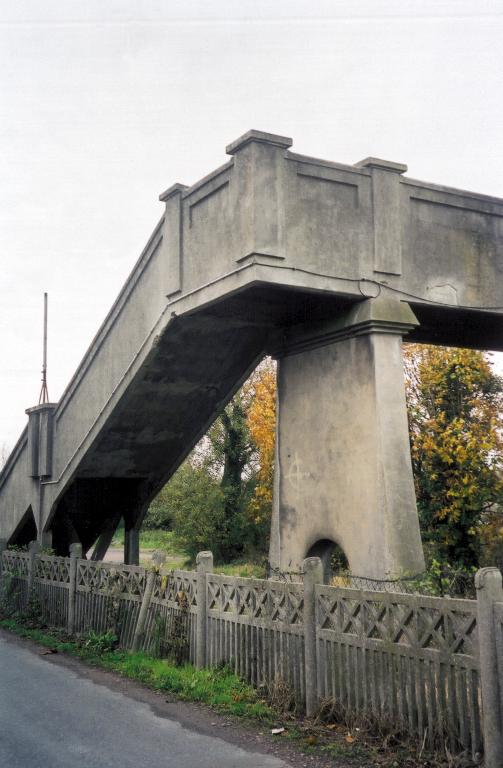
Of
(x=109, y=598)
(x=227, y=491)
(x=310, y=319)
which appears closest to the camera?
(x=310, y=319)

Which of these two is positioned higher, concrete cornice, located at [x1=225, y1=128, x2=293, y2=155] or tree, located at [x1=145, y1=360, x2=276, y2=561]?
concrete cornice, located at [x1=225, y1=128, x2=293, y2=155]

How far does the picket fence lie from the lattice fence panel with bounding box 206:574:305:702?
0.4 inches

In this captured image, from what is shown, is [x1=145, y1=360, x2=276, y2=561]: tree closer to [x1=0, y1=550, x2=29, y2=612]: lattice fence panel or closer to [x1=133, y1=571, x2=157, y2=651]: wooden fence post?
[x1=0, y1=550, x2=29, y2=612]: lattice fence panel

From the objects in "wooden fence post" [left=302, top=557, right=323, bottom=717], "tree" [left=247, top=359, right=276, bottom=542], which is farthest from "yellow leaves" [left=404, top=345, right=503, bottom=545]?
"wooden fence post" [left=302, top=557, right=323, bottom=717]

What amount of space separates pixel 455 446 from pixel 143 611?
40.1 ft

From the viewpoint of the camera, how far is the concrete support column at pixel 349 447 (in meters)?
9.07

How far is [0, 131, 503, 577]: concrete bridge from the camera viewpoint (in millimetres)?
9117

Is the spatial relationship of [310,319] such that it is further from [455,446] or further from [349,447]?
[455,446]

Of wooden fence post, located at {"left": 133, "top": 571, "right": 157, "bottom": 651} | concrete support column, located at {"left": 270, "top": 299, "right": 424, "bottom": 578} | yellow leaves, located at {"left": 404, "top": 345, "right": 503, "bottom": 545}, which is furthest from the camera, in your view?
yellow leaves, located at {"left": 404, "top": 345, "right": 503, "bottom": 545}

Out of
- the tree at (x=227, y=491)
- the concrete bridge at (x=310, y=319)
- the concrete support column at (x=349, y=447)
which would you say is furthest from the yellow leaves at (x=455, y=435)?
the concrete support column at (x=349, y=447)

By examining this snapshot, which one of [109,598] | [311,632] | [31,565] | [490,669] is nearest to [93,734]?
[311,632]

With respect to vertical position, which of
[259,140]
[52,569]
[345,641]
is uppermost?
[259,140]

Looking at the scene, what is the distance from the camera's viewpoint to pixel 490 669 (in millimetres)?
5355

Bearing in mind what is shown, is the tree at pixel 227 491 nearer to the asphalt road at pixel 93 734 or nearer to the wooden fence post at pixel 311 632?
the asphalt road at pixel 93 734
